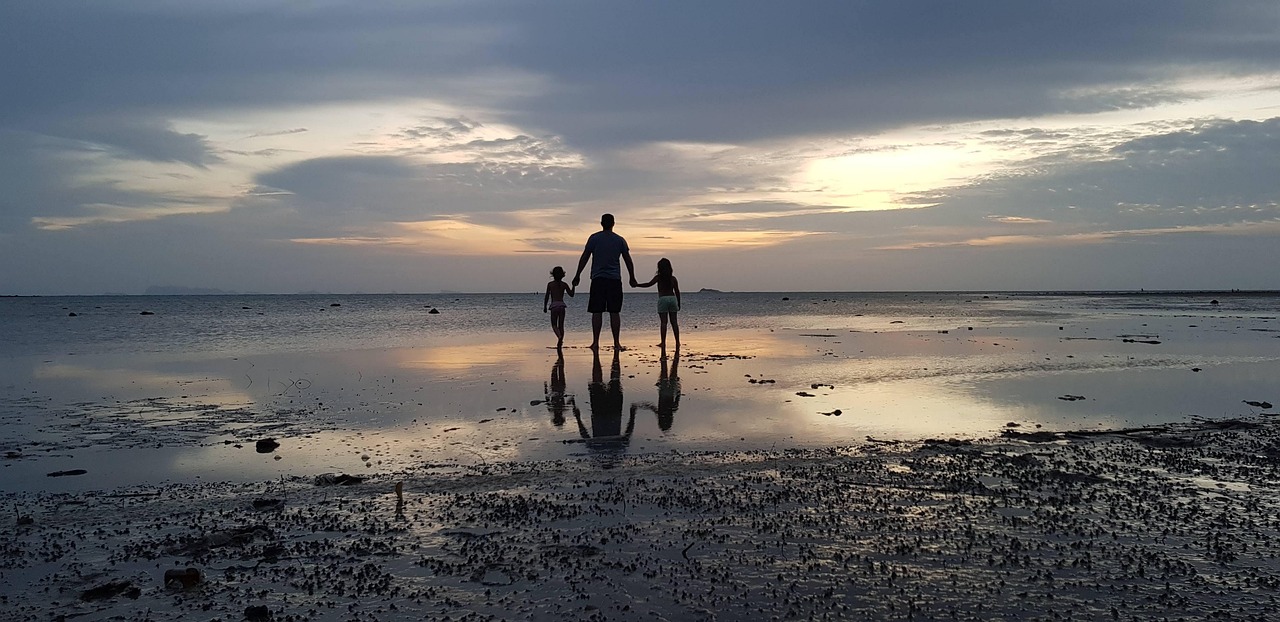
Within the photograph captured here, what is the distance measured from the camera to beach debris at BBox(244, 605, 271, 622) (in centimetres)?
431

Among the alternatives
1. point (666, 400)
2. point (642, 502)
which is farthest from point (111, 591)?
point (666, 400)

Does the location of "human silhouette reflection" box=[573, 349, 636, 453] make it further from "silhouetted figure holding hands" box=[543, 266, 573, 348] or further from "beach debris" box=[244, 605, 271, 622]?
"silhouetted figure holding hands" box=[543, 266, 573, 348]

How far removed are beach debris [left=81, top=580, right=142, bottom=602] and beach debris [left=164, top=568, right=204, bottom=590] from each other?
164 mm

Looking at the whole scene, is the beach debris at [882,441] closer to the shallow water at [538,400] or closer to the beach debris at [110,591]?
the shallow water at [538,400]

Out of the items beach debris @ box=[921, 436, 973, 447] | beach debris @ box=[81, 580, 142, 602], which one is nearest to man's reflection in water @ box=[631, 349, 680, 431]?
beach debris @ box=[921, 436, 973, 447]

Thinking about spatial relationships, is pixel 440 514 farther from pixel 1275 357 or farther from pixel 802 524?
pixel 1275 357

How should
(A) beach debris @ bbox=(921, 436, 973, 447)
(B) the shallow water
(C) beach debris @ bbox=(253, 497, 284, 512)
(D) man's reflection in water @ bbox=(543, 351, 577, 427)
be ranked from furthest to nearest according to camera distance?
(D) man's reflection in water @ bbox=(543, 351, 577, 427) < (A) beach debris @ bbox=(921, 436, 973, 447) < (B) the shallow water < (C) beach debris @ bbox=(253, 497, 284, 512)

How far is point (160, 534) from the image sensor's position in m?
5.73

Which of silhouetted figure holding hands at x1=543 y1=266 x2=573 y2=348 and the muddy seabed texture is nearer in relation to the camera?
the muddy seabed texture

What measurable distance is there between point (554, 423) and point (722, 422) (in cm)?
219

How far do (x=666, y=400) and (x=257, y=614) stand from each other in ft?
26.3

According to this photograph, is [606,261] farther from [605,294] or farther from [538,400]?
[538,400]

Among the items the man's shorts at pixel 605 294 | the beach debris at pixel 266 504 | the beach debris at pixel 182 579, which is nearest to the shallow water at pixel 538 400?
the beach debris at pixel 266 504

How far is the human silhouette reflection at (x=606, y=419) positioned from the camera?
29.0 ft
